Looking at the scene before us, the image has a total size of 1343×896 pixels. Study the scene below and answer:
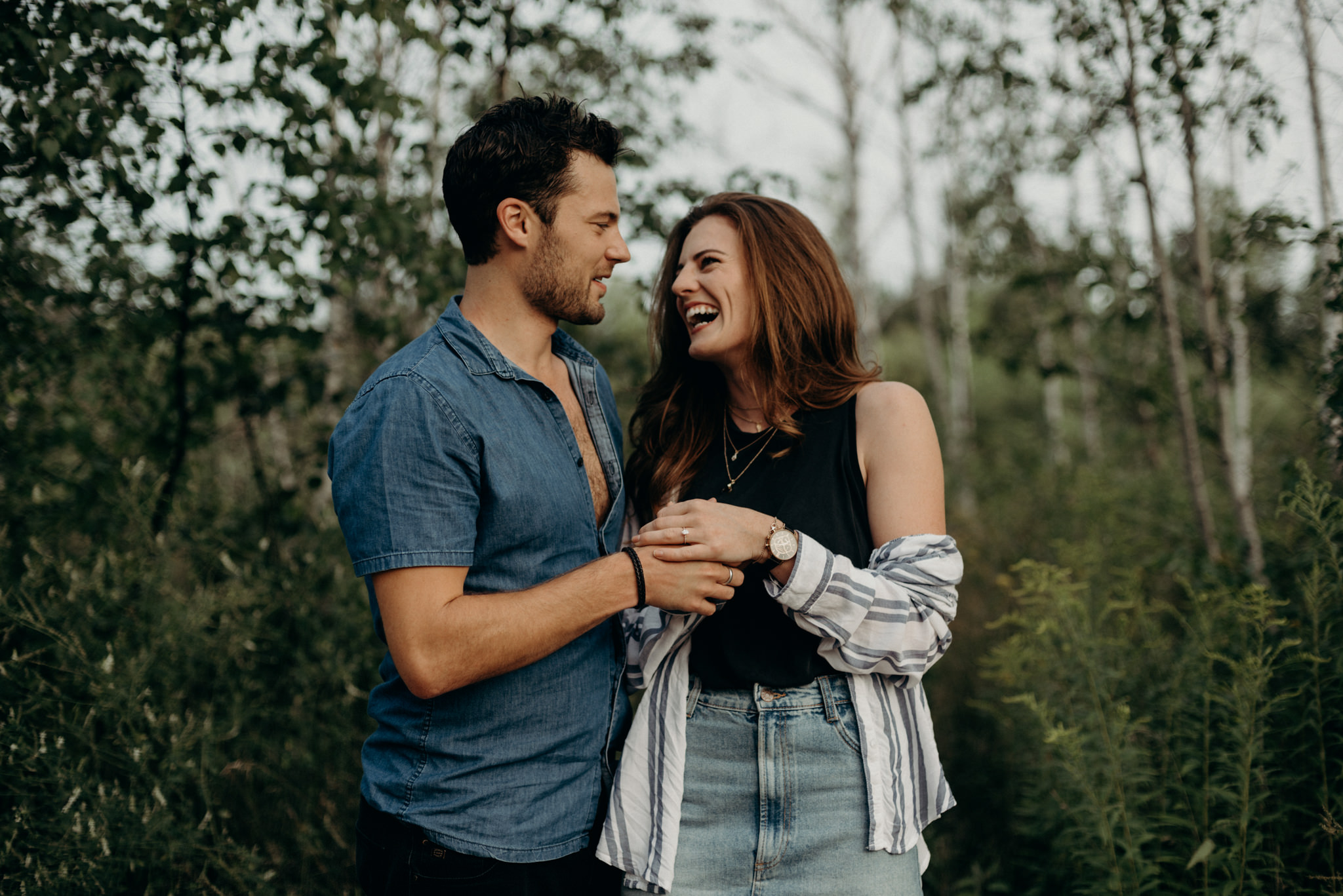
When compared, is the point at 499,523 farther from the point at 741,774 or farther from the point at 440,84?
the point at 440,84

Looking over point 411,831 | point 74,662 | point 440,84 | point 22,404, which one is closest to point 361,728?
point 74,662

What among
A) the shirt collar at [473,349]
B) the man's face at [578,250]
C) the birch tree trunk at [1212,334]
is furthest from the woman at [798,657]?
the birch tree trunk at [1212,334]

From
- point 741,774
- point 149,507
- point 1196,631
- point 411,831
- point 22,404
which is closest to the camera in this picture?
point 411,831

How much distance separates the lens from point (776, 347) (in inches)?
85.0

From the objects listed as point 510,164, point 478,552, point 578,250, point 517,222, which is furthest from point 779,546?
point 510,164

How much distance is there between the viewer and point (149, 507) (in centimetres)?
320

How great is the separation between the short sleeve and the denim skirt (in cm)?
75

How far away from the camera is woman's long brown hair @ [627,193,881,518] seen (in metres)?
2.16

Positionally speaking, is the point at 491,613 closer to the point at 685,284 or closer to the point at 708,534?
the point at 708,534

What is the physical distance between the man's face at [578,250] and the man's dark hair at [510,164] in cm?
3

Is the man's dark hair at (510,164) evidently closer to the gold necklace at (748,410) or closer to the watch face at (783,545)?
the gold necklace at (748,410)

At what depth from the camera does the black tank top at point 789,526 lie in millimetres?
1862

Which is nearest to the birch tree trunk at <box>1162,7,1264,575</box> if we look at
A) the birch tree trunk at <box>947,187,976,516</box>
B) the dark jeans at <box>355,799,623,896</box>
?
the dark jeans at <box>355,799,623,896</box>

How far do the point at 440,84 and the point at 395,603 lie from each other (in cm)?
477
